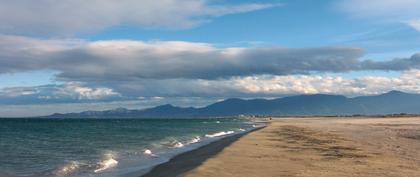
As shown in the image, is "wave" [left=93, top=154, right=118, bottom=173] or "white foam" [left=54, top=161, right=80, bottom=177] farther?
"wave" [left=93, top=154, right=118, bottom=173]

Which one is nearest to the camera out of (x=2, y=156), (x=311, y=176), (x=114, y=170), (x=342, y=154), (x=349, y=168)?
(x=311, y=176)

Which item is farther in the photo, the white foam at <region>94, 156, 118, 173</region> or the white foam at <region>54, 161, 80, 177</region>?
the white foam at <region>94, 156, 118, 173</region>

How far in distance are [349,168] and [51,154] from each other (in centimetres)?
2092

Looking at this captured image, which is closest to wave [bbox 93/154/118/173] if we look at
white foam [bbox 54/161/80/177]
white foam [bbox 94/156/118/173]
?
white foam [bbox 94/156/118/173]

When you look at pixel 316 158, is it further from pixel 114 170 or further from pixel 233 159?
pixel 114 170

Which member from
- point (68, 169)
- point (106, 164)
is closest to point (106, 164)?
point (106, 164)

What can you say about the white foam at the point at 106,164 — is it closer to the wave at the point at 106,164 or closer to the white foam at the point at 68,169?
the wave at the point at 106,164

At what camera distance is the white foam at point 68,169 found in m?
23.3

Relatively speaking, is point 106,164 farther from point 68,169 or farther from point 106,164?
point 68,169

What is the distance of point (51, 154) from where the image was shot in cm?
3378

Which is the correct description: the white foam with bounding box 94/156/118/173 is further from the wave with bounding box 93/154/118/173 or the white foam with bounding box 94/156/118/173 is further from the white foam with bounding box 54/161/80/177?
the white foam with bounding box 54/161/80/177

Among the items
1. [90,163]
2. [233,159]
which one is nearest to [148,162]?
[90,163]

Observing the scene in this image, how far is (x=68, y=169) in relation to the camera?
24.5 metres

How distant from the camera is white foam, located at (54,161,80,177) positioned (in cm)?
2327
